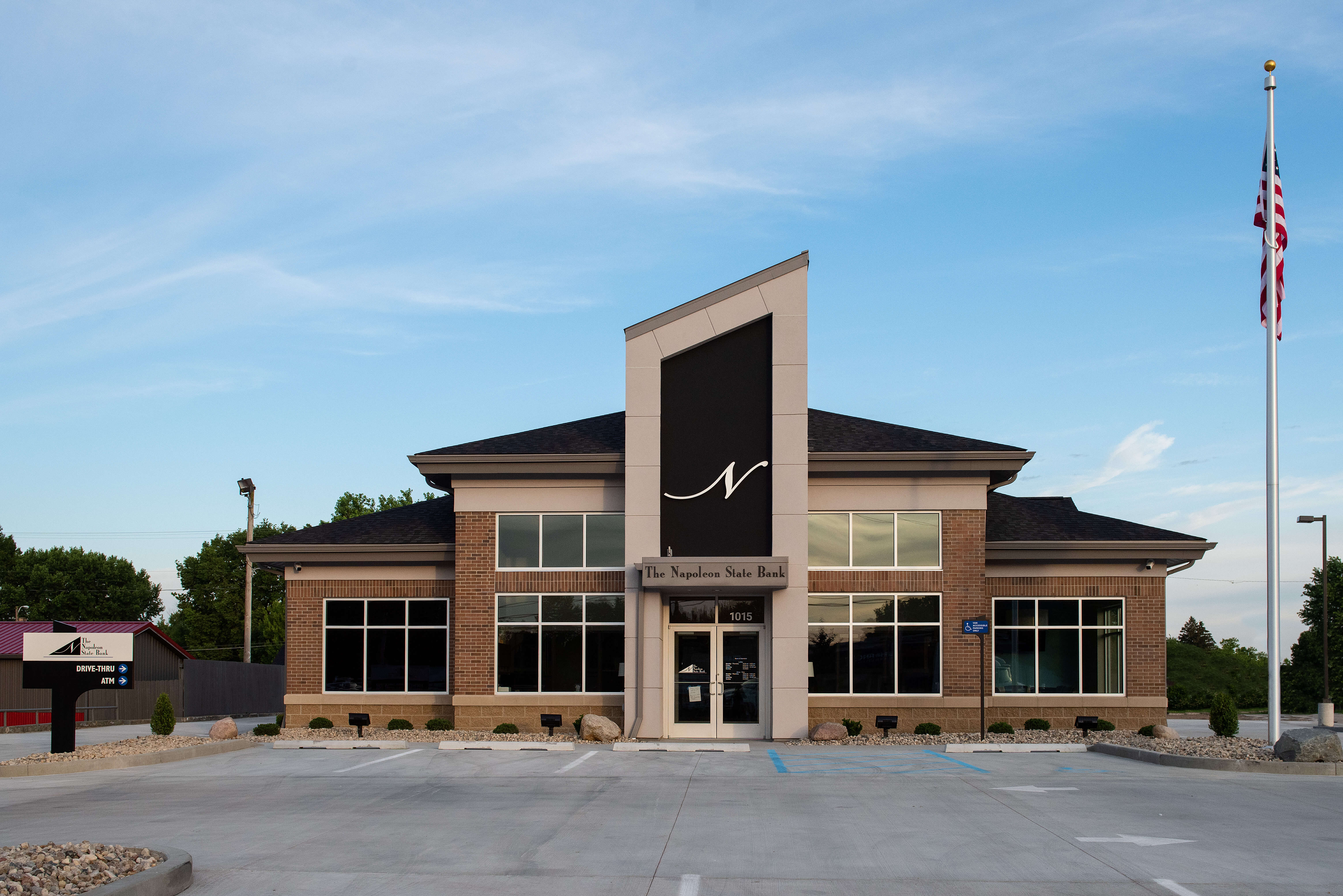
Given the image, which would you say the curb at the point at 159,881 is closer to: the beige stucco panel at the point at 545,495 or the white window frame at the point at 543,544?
the white window frame at the point at 543,544

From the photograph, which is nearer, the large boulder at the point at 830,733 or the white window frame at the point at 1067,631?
the large boulder at the point at 830,733

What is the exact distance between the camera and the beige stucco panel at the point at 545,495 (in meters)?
27.6

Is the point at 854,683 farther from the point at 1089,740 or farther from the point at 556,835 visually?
the point at 556,835

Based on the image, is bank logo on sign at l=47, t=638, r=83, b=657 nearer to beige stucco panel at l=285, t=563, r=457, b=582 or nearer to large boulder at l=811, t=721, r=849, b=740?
beige stucco panel at l=285, t=563, r=457, b=582

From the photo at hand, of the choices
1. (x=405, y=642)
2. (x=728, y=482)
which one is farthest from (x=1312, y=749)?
(x=405, y=642)

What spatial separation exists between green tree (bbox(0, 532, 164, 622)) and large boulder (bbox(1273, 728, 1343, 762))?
258 feet

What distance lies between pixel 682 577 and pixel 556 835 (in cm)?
1319

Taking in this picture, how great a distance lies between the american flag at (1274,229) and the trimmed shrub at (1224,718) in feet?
23.4

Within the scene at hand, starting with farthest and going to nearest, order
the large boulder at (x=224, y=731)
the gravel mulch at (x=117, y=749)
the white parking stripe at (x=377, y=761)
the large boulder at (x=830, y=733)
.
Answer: the large boulder at (x=830, y=733)
the large boulder at (x=224, y=731)
the gravel mulch at (x=117, y=749)
the white parking stripe at (x=377, y=761)

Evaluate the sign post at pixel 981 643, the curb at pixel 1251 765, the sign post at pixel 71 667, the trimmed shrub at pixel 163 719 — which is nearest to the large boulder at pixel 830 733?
the sign post at pixel 981 643

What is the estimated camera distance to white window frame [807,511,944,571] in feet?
89.0

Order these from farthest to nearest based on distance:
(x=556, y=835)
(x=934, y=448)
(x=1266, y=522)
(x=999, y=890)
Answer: (x=934, y=448), (x=1266, y=522), (x=556, y=835), (x=999, y=890)

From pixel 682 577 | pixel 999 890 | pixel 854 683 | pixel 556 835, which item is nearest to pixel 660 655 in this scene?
pixel 682 577

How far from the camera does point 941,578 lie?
2703 centimetres
